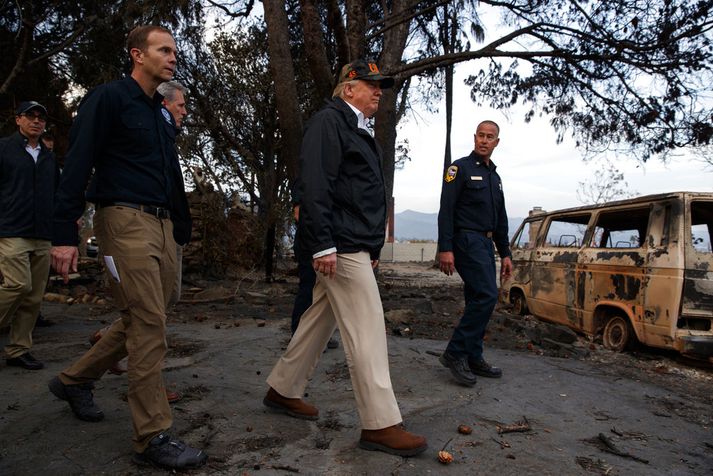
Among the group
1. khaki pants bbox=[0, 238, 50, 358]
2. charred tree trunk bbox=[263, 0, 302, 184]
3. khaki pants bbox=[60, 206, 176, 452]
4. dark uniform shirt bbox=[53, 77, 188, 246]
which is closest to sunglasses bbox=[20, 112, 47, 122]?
khaki pants bbox=[0, 238, 50, 358]

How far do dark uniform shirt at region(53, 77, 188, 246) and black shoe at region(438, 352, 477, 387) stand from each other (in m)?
2.48

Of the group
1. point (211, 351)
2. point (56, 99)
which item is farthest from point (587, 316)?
point (56, 99)

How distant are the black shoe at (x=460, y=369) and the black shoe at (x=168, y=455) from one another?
7.09 feet

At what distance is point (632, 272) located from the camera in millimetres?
5891

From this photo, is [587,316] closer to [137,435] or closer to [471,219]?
[471,219]

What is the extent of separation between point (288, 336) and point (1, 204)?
9.72 feet

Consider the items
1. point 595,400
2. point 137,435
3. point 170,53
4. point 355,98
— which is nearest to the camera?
point 137,435

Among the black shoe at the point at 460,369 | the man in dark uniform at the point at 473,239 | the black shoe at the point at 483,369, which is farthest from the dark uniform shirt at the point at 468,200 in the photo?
the black shoe at the point at 483,369

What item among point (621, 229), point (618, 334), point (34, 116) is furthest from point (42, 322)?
point (621, 229)

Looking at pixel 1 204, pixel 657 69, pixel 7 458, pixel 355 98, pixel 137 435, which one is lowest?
pixel 7 458

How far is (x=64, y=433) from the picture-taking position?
289 cm

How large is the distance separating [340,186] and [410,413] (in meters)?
1.59

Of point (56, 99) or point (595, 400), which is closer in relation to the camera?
point (595, 400)

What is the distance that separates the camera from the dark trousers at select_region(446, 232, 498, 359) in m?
4.13
